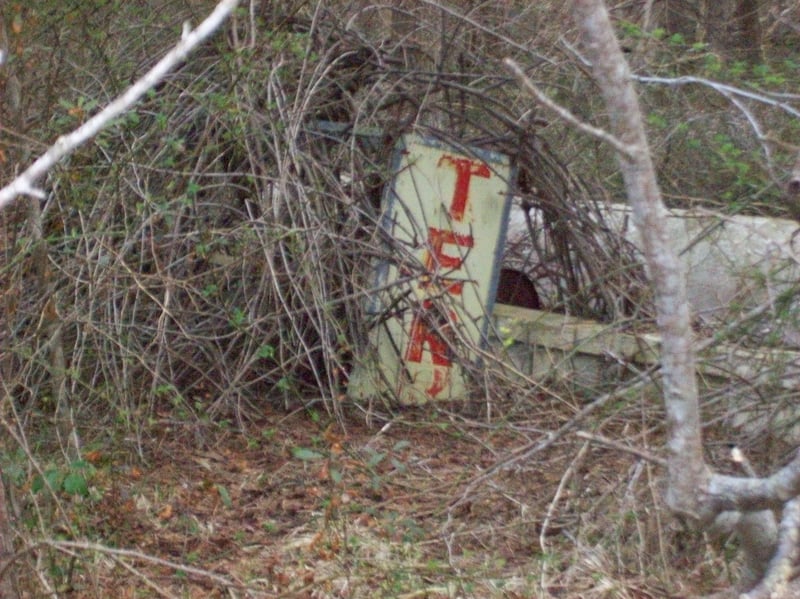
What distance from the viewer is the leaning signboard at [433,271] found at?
5992 mm

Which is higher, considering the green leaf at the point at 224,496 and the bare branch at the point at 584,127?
the bare branch at the point at 584,127

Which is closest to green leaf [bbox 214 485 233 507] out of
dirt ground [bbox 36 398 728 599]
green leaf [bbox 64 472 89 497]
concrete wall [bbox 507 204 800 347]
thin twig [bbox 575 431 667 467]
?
dirt ground [bbox 36 398 728 599]

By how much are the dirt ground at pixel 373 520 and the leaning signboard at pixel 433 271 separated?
0.54m

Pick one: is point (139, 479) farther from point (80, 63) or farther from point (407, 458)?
point (80, 63)

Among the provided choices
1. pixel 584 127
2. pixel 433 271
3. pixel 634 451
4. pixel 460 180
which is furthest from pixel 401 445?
pixel 584 127

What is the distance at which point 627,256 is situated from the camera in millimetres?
6809

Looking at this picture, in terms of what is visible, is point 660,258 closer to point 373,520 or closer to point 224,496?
point 373,520

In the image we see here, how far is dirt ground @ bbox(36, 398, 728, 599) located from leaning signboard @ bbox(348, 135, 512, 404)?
54 cm

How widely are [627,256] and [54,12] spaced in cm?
337

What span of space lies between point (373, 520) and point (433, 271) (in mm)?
1794

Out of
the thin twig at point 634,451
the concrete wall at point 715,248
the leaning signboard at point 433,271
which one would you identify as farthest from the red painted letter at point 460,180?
the thin twig at point 634,451

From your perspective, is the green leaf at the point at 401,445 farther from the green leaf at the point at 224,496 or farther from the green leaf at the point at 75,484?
the green leaf at the point at 75,484

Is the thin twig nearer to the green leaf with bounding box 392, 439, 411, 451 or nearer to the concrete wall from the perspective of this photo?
the green leaf with bounding box 392, 439, 411, 451

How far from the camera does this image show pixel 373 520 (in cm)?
461
